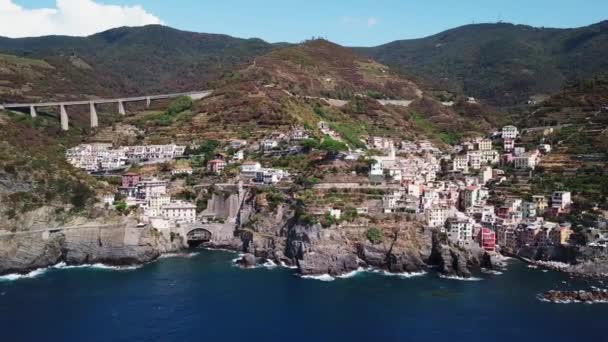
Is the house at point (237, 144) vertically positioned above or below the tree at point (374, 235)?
above

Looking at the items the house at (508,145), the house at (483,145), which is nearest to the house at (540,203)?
the house at (508,145)

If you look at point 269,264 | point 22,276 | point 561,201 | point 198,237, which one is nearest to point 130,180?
point 198,237

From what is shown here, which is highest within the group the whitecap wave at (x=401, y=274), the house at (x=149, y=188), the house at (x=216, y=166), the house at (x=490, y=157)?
the house at (x=490, y=157)

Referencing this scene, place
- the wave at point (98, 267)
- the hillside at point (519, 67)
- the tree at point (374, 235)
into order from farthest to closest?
1. the hillside at point (519, 67)
2. the wave at point (98, 267)
3. the tree at point (374, 235)

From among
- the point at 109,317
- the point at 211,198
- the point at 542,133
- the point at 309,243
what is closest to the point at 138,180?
the point at 211,198

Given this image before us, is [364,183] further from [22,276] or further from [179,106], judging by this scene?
[179,106]

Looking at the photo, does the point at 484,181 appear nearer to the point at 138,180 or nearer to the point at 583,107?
the point at 583,107

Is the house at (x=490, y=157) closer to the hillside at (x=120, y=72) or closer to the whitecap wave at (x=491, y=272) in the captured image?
the whitecap wave at (x=491, y=272)
